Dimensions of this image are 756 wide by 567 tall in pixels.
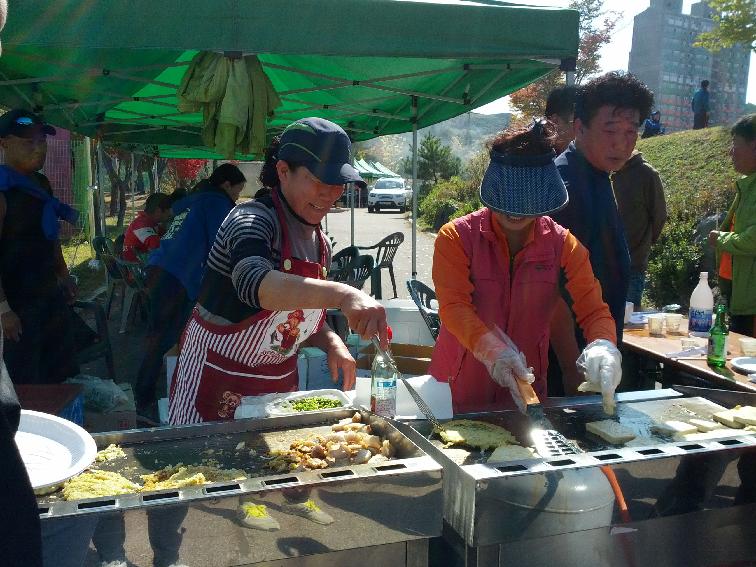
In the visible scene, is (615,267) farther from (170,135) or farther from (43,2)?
(170,135)

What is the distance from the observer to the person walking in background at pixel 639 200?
4.59 meters

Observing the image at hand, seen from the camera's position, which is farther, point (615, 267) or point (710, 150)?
point (710, 150)

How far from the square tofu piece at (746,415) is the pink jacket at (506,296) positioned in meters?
0.63

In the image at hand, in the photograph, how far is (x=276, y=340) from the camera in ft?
7.02

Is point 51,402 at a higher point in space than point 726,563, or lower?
higher

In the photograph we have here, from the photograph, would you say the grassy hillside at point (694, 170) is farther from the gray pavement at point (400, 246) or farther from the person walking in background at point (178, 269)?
the person walking in background at point (178, 269)

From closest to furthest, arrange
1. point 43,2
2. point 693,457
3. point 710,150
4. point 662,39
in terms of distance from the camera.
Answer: point 693,457
point 43,2
point 710,150
point 662,39

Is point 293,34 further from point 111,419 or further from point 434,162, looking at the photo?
point 434,162

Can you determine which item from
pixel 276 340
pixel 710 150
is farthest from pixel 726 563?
pixel 710 150

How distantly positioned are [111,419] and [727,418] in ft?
9.54

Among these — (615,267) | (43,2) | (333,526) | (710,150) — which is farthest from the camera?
(710,150)

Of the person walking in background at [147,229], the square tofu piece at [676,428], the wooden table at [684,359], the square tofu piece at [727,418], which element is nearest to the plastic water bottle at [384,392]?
the square tofu piece at [676,428]

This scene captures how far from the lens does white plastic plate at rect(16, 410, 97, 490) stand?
1.42 meters

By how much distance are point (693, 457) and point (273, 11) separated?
2.58m
